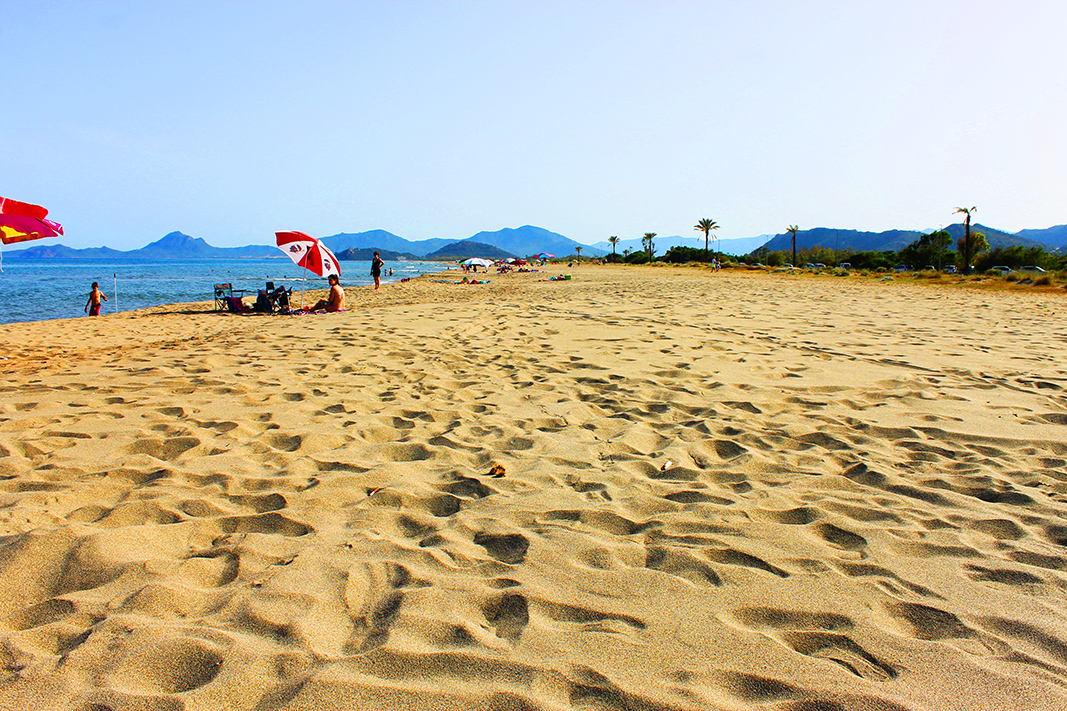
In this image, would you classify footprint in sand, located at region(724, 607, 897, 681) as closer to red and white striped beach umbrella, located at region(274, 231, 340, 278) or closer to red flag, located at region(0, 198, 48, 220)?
red flag, located at region(0, 198, 48, 220)

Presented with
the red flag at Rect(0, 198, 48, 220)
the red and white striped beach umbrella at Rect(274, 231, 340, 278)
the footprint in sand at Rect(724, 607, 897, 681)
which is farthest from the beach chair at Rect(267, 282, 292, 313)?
the footprint in sand at Rect(724, 607, 897, 681)

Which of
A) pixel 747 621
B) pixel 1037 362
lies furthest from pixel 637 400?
pixel 1037 362

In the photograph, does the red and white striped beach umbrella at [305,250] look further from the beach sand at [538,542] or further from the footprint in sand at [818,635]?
the footprint in sand at [818,635]

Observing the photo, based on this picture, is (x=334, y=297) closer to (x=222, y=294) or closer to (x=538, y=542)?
(x=222, y=294)

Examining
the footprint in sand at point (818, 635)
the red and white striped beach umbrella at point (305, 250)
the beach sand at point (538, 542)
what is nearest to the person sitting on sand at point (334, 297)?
the red and white striped beach umbrella at point (305, 250)

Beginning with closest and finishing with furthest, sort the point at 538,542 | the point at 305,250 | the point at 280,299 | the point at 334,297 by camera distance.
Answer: the point at 538,542
the point at 305,250
the point at 334,297
the point at 280,299

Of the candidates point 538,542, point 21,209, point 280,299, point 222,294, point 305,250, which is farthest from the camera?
point 222,294

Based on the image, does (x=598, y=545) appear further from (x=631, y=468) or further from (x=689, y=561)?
(x=631, y=468)

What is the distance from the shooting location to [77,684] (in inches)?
60.5

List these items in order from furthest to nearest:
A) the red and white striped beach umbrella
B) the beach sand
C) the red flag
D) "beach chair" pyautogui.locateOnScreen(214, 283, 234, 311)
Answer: "beach chair" pyautogui.locateOnScreen(214, 283, 234, 311) < the red and white striped beach umbrella < the red flag < the beach sand

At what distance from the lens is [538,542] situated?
7.62 ft

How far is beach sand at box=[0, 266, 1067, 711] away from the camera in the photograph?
157 cm

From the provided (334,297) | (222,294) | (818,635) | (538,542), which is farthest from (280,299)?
(818,635)

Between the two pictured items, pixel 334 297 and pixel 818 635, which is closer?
pixel 818 635
